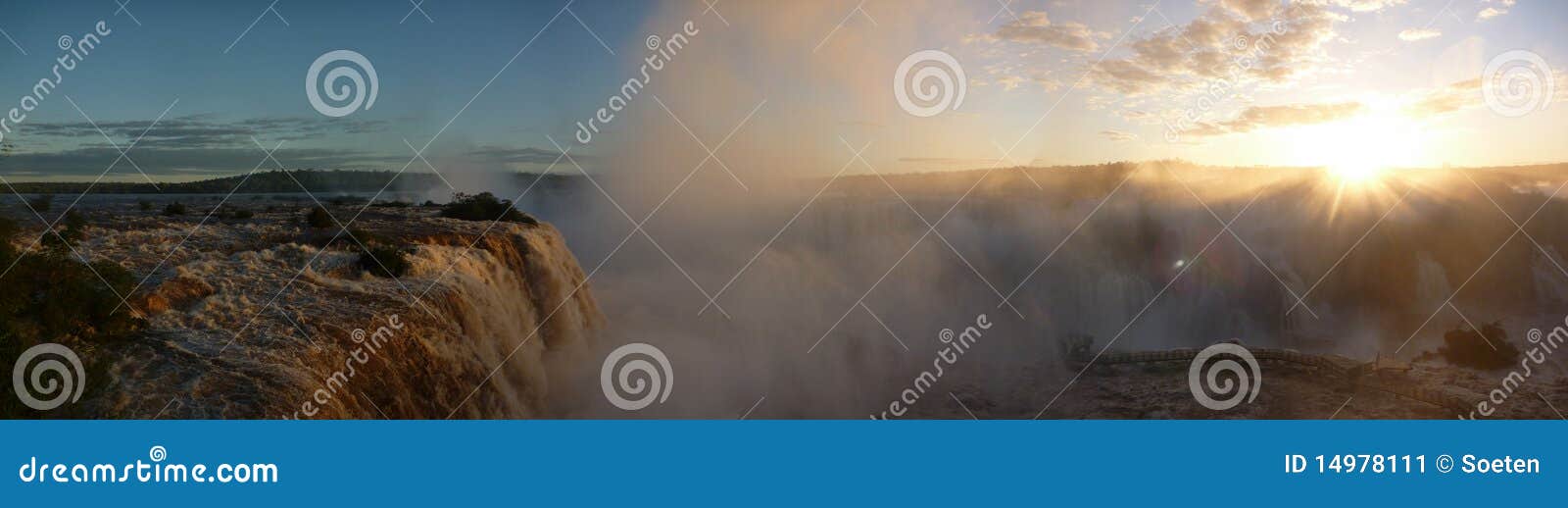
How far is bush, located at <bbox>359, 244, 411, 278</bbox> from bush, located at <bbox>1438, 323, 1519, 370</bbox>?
27369 millimetres

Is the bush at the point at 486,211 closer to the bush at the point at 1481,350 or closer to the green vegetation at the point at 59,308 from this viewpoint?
the green vegetation at the point at 59,308

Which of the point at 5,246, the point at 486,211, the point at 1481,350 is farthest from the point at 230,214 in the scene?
the point at 1481,350

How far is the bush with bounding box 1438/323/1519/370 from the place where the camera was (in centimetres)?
2217

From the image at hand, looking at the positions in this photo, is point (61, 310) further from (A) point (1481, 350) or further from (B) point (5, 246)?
(A) point (1481, 350)

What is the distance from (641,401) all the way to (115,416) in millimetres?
9772

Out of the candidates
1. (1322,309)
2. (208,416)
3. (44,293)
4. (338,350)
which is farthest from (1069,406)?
(1322,309)

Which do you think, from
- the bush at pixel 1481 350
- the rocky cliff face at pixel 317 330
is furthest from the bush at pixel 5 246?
the bush at pixel 1481 350

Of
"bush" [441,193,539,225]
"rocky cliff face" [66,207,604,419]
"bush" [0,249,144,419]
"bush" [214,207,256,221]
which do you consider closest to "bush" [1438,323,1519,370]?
"rocky cliff face" [66,207,604,419]

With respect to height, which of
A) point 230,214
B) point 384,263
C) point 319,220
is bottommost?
point 384,263

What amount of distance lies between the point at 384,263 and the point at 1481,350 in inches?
1116

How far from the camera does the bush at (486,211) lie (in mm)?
21234

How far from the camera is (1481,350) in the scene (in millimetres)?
22438

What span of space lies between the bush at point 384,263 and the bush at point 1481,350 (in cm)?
2737

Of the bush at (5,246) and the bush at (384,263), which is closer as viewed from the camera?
the bush at (5,246)
